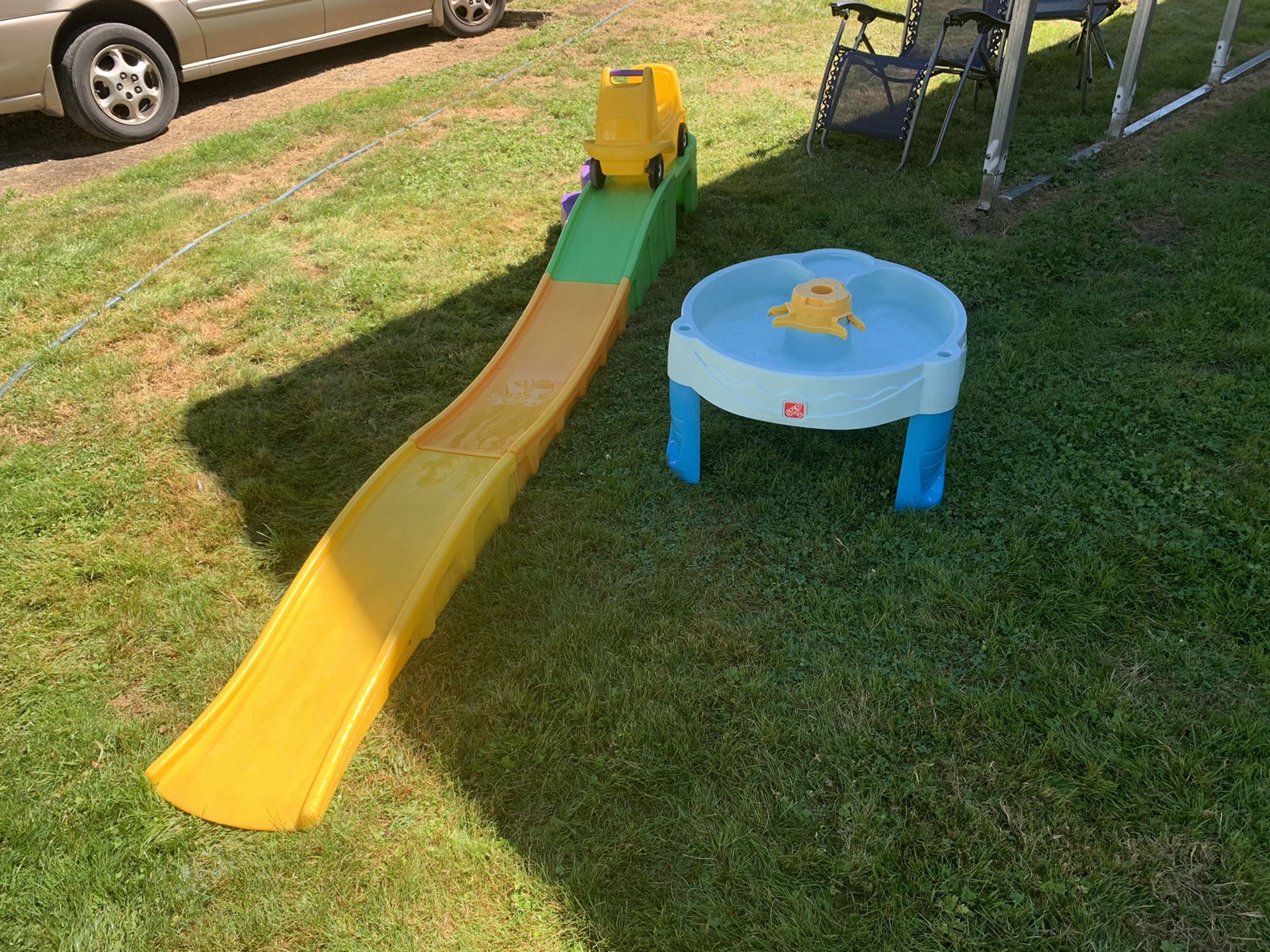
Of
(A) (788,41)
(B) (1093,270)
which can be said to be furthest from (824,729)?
(A) (788,41)

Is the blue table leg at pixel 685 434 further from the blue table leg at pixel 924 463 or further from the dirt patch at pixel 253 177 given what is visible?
the dirt patch at pixel 253 177

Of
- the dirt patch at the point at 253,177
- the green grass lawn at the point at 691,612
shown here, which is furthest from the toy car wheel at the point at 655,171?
the dirt patch at the point at 253,177

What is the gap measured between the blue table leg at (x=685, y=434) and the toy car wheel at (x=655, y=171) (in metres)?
1.98

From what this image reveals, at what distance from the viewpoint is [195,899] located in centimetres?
224

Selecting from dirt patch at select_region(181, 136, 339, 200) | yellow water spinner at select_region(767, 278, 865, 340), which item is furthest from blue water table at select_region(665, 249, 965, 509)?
dirt patch at select_region(181, 136, 339, 200)

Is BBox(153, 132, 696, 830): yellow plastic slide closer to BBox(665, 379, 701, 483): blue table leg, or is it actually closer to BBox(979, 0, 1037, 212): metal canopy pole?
BBox(665, 379, 701, 483): blue table leg

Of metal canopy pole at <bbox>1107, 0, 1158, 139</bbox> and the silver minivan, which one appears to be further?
the silver minivan

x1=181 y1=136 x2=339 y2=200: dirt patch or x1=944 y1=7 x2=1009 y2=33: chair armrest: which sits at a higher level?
x1=944 y1=7 x2=1009 y2=33: chair armrest

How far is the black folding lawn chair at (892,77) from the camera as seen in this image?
5.95 m

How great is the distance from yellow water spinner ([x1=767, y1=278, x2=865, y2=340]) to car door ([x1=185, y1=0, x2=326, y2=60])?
6.18 metres

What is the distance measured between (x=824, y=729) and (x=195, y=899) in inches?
66.6

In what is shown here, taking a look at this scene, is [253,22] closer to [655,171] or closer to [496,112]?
[496,112]

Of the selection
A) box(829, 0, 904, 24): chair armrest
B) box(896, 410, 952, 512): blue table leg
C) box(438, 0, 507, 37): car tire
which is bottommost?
box(896, 410, 952, 512): blue table leg

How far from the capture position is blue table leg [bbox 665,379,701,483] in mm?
3338
